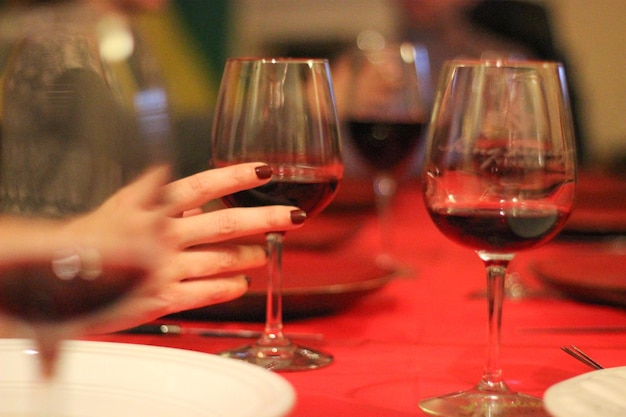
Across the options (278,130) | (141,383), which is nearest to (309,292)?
(278,130)

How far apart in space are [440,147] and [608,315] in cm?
45

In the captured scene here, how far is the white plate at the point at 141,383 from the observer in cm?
59

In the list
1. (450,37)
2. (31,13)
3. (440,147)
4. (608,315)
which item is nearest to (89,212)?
(31,13)

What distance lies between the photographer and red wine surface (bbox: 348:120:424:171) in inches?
64.3

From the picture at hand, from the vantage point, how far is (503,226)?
828 millimetres

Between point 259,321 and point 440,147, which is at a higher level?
point 440,147

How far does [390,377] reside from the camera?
2.84 ft

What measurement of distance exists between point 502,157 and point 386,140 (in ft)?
2.69

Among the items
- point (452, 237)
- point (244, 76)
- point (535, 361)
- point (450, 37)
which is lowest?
point (535, 361)

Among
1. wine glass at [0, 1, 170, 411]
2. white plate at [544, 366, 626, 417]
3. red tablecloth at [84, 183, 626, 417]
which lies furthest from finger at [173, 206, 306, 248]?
wine glass at [0, 1, 170, 411]

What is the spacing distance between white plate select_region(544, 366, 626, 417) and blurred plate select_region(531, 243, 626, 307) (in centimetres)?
51

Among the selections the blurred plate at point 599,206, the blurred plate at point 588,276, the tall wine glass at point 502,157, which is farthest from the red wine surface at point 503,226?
the blurred plate at point 599,206

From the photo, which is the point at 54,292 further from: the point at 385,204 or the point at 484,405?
the point at 385,204

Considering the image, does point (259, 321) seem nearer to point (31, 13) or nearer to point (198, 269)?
point (198, 269)
